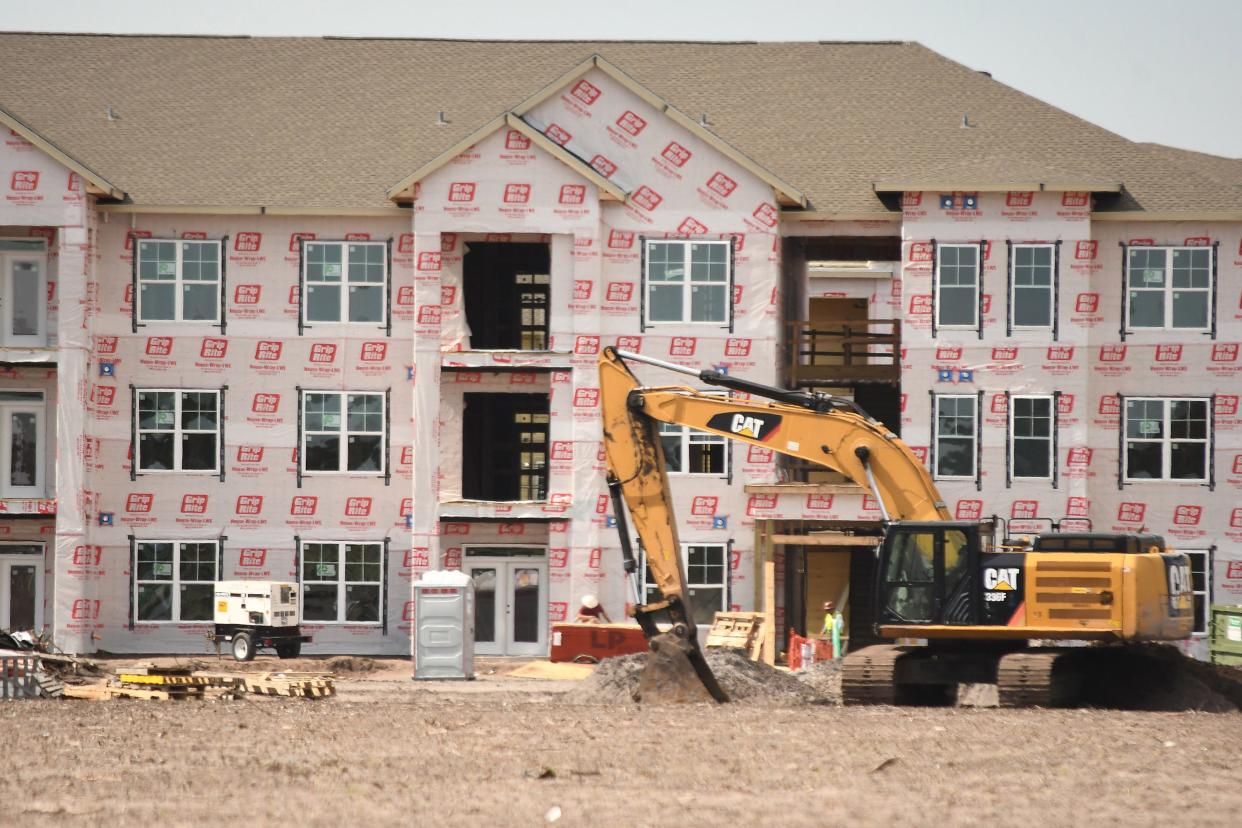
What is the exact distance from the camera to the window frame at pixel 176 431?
1586 inches

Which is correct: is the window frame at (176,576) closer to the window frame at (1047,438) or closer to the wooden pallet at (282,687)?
the wooden pallet at (282,687)

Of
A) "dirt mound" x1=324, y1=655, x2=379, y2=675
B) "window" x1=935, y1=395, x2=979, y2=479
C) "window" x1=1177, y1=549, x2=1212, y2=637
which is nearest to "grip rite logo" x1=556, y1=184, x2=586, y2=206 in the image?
"window" x1=935, y1=395, x2=979, y2=479

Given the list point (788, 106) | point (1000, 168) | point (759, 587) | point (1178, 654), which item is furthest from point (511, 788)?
point (788, 106)

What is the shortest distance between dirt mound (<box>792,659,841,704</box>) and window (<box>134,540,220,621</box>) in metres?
13.8

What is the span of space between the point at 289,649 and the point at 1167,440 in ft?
62.7

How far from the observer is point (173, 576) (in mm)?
40156

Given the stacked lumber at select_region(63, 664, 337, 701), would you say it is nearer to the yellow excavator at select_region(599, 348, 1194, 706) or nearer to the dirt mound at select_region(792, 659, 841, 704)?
the yellow excavator at select_region(599, 348, 1194, 706)

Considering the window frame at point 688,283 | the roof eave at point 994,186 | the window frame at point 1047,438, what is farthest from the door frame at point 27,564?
the window frame at point 1047,438

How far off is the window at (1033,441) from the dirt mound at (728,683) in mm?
12045

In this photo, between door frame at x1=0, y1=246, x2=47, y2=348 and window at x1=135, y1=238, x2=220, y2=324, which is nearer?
door frame at x1=0, y1=246, x2=47, y2=348

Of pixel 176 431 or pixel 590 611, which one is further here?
pixel 176 431

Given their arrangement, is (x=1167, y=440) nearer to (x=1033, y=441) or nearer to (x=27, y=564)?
(x=1033, y=441)

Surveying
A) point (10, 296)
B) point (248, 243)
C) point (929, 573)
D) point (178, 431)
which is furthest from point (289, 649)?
point (929, 573)

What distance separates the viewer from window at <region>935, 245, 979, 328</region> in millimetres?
39812
